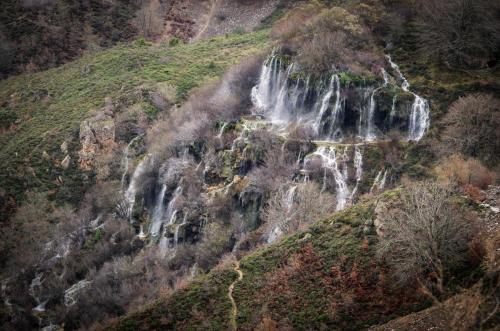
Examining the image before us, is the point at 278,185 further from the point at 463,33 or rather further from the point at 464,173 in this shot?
the point at 463,33

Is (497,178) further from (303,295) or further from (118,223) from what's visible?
(118,223)

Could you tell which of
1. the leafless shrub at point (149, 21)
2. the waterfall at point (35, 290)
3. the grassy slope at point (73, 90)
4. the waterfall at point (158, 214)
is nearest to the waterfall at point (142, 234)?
the waterfall at point (158, 214)

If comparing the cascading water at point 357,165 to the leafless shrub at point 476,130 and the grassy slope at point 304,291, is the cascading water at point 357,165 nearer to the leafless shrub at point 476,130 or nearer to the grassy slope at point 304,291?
the leafless shrub at point 476,130

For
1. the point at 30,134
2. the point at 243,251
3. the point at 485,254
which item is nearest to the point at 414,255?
the point at 485,254

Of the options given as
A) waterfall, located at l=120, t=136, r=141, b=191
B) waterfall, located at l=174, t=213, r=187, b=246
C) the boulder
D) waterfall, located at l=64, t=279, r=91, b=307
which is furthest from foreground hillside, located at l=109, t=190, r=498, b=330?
the boulder

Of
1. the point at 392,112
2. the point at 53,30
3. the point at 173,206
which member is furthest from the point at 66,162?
the point at 392,112
